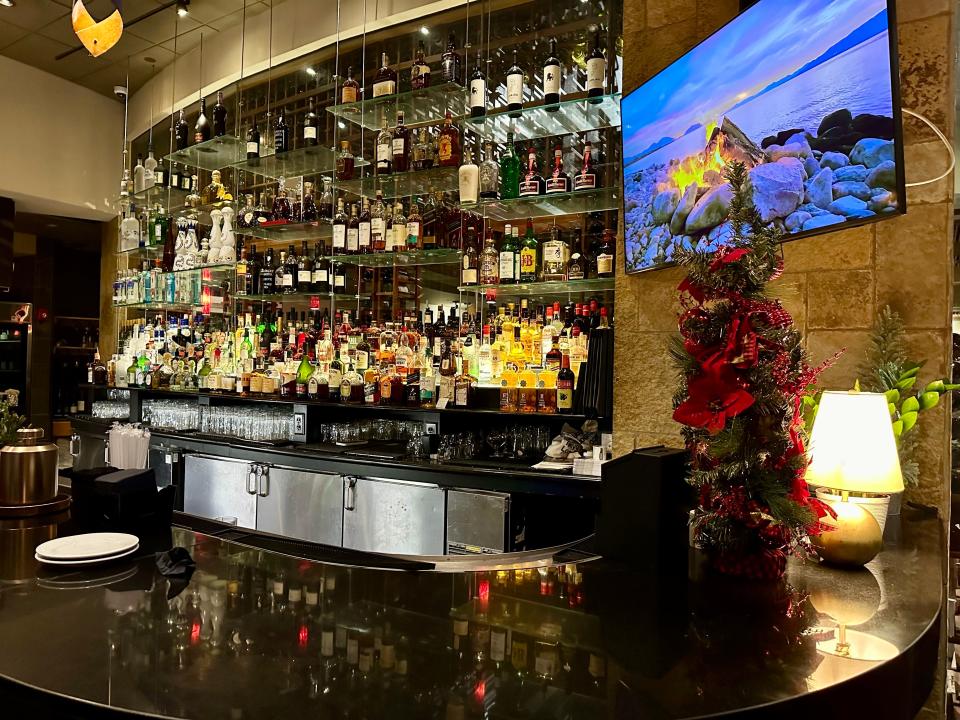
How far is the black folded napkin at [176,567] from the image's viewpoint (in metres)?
1.39

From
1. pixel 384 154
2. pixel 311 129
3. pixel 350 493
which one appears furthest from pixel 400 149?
pixel 350 493

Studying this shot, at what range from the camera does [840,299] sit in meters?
2.44

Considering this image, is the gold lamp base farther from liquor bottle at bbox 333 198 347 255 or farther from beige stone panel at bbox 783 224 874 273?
liquor bottle at bbox 333 198 347 255

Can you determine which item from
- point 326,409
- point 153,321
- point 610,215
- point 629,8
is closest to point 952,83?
point 629,8

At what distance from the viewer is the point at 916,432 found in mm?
2250

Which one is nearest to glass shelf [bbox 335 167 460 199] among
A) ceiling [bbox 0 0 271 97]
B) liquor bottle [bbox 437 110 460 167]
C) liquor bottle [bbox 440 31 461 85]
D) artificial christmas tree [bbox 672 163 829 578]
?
liquor bottle [bbox 437 110 460 167]

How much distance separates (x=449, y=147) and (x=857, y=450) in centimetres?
305

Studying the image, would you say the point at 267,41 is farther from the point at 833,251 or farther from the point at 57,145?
the point at 833,251

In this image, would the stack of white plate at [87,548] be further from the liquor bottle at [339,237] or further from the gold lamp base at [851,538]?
the liquor bottle at [339,237]

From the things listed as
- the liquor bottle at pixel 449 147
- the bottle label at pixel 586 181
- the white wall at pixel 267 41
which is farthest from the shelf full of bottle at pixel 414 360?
the white wall at pixel 267 41

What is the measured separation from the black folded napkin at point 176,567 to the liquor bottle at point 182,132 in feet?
17.4

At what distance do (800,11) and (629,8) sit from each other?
4.01 feet

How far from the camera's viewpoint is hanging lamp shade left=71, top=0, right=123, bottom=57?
8.66 feet

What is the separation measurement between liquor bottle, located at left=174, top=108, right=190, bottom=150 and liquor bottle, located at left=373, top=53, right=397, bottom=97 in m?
2.47
